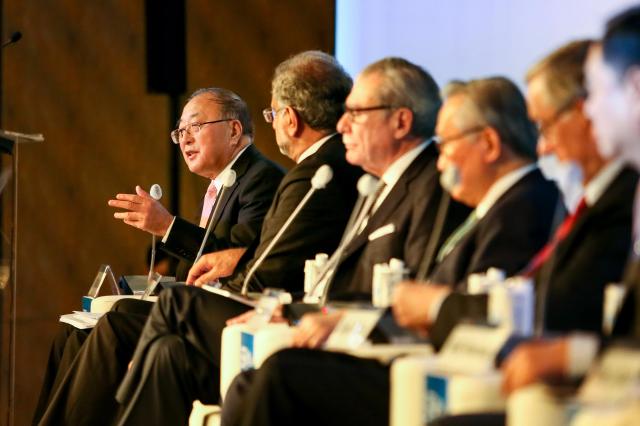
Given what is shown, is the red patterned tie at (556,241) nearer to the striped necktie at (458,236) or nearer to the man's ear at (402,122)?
the striped necktie at (458,236)

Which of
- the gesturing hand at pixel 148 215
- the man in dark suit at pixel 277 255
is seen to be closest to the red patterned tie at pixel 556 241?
the man in dark suit at pixel 277 255

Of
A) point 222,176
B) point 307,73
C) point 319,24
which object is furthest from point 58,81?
point 307,73

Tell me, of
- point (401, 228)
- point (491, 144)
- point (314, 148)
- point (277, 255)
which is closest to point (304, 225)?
point (277, 255)

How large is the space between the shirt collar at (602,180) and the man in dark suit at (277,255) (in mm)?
1373

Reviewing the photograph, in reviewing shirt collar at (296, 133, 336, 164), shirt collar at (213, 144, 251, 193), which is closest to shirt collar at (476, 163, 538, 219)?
shirt collar at (296, 133, 336, 164)

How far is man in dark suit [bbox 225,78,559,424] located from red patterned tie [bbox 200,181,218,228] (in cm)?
197

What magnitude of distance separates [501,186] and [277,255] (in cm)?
118

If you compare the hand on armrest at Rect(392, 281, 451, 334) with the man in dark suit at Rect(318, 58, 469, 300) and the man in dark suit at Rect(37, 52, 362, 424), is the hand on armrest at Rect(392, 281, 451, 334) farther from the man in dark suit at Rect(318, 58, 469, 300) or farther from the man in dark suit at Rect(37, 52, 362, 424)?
the man in dark suit at Rect(37, 52, 362, 424)

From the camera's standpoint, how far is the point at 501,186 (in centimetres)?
280

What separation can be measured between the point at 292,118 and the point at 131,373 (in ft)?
3.51

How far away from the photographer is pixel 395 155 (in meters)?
3.37

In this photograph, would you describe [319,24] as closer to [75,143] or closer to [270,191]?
[75,143]

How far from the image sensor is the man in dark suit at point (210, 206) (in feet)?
14.3

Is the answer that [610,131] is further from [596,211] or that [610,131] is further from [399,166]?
[399,166]
